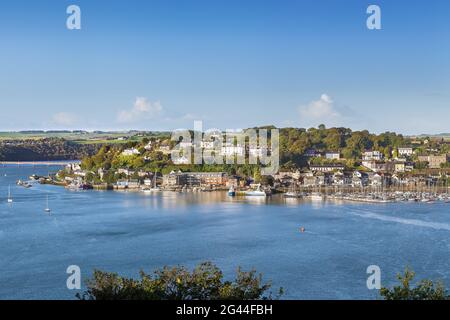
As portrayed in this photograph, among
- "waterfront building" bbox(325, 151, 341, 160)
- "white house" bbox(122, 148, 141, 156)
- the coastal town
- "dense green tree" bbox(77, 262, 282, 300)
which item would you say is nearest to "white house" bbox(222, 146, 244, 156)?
the coastal town

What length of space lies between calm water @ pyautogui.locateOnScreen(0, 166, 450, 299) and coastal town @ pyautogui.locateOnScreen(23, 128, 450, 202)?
10.9ft

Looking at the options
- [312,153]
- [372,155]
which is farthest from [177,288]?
[372,155]

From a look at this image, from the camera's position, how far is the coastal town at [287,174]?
1555 cm

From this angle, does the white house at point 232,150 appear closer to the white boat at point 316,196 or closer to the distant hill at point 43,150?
the white boat at point 316,196

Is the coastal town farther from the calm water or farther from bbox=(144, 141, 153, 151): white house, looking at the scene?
the calm water

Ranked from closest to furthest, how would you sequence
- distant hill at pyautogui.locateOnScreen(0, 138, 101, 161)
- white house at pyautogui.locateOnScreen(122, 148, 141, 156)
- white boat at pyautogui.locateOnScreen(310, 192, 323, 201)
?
white boat at pyautogui.locateOnScreen(310, 192, 323, 201) < white house at pyautogui.locateOnScreen(122, 148, 141, 156) < distant hill at pyautogui.locateOnScreen(0, 138, 101, 161)

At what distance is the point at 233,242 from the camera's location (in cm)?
746

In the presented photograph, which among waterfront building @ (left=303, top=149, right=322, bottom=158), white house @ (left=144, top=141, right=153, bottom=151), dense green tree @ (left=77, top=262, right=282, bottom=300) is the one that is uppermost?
white house @ (left=144, top=141, right=153, bottom=151)

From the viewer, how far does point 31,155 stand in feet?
107

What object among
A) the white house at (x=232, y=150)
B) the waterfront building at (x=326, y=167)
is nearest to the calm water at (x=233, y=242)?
the waterfront building at (x=326, y=167)

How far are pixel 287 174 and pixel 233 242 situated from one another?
34.2 feet

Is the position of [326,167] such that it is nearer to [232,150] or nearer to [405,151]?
[232,150]

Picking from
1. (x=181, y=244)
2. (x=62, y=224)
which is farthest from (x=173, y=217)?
(x=181, y=244)

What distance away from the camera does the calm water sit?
5.51m
